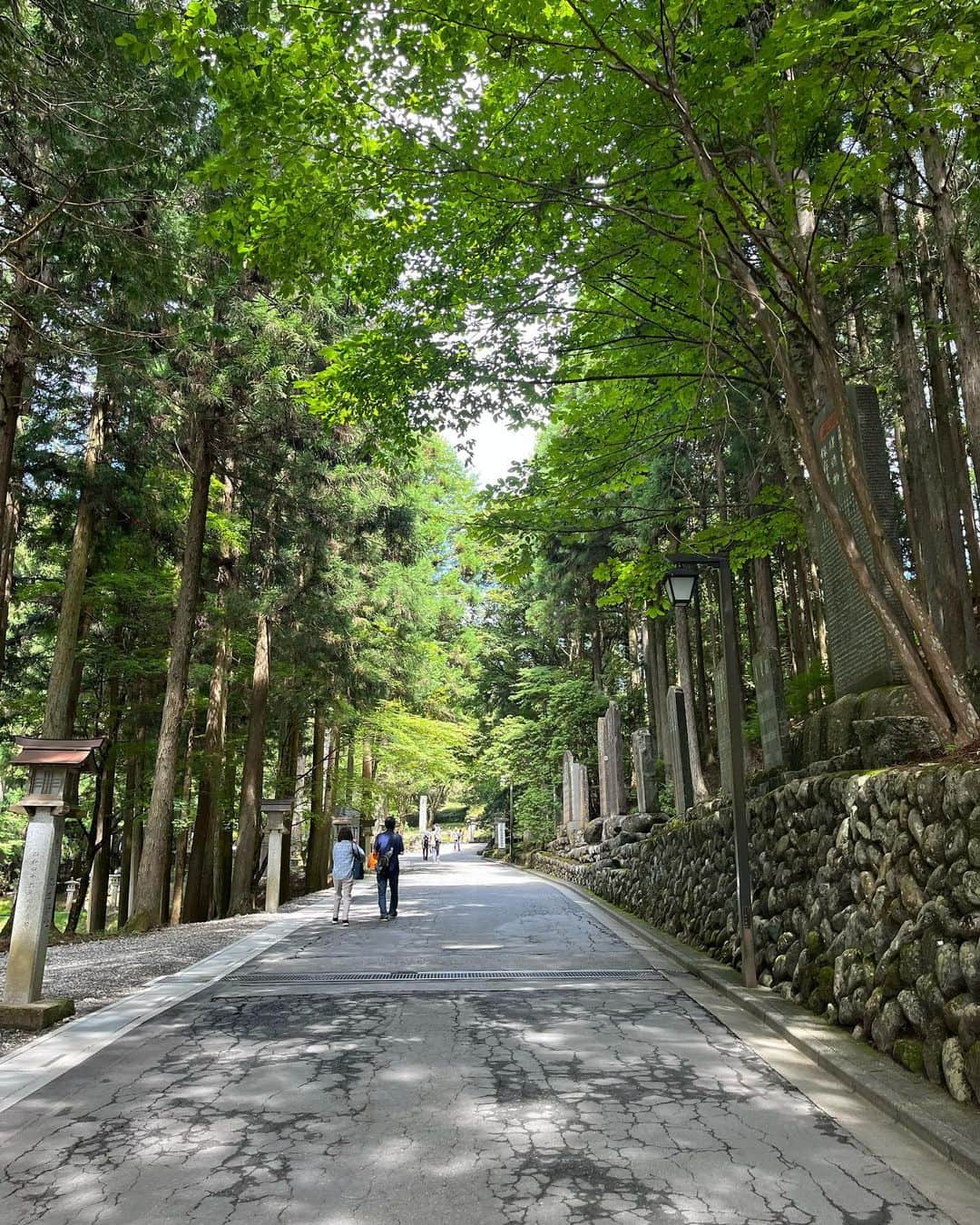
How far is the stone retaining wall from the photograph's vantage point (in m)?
4.45

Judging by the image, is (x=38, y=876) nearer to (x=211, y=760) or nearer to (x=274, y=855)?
(x=274, y=855)

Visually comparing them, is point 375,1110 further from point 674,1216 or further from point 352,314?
point 352,314

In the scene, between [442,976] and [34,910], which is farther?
[442,976]

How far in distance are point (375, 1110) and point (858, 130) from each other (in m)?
8.04

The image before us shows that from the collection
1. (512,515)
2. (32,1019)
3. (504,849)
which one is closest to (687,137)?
(512,515)

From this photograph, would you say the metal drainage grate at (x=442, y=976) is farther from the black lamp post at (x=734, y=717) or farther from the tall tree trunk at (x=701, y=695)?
the tall tree trunk at (x=701, y=695)

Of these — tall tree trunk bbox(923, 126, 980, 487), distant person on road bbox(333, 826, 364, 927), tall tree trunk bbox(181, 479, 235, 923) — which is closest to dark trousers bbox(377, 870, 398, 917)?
distant person on road bbox(333, 826, 364, 927)

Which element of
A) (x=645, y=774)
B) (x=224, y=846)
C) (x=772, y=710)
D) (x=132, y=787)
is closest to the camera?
(x=772, y=710)

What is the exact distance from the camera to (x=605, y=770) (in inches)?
927

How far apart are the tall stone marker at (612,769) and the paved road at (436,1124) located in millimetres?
15559

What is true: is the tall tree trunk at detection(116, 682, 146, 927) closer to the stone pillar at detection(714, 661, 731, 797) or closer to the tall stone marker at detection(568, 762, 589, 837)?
the stone pillar at detection(714, 661, 731, 797)

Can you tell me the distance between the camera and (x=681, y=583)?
8742mm

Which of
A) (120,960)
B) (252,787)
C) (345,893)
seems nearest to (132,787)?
(252,787)

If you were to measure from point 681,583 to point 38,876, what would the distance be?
656cm
